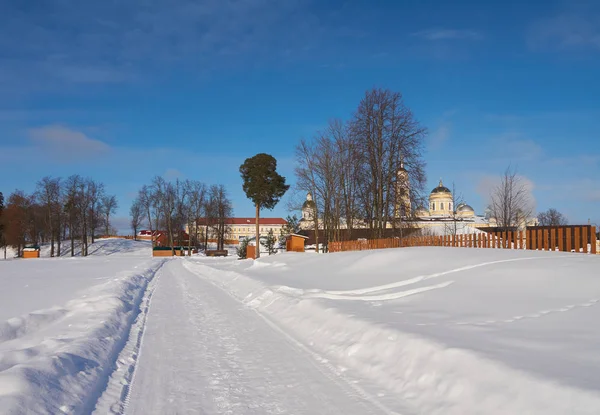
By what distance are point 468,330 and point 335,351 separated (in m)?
2.13

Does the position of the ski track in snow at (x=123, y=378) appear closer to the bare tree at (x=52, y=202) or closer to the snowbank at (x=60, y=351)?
the snowbank at (x=60, y=351)

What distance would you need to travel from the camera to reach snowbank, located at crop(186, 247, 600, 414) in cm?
492

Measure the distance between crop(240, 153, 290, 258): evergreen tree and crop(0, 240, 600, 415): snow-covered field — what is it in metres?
42.1

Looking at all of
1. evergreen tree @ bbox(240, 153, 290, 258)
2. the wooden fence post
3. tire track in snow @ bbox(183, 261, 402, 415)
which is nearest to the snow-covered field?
tire track in snow @ bbox(183, 261, 402, 415)

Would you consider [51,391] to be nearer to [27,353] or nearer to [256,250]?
[27,353]

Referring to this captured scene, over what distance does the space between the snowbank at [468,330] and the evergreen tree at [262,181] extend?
3942cm

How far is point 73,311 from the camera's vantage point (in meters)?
12.4

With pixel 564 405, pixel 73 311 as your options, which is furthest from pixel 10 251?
pixel 564 405

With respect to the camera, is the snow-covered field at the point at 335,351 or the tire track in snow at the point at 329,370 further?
the tire track in snow at the point at 329,370

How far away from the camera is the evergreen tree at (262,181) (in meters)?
56.2

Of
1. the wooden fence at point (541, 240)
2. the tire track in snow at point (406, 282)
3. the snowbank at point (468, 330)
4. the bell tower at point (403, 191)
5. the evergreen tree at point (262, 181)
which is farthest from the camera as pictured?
the evergreen tree at point (262, 181)

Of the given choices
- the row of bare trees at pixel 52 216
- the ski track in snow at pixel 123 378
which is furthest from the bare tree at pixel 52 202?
the ski track in snow at pixel 123 378

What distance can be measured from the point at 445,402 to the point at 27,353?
228 inches

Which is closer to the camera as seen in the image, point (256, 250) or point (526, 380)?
point (526, 380)
